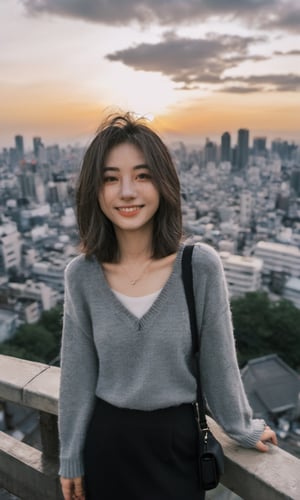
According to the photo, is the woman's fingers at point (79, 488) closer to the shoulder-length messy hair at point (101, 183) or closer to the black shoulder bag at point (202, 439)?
the black shoulder bag at point (202, 439)

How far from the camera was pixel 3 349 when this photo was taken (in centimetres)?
1170

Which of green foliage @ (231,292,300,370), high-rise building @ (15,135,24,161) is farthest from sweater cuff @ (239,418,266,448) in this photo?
high-rise building @ (15,135,24,161)

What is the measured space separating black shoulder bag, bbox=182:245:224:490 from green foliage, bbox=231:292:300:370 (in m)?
12.0

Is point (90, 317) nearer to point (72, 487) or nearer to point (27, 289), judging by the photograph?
point (72, 487)

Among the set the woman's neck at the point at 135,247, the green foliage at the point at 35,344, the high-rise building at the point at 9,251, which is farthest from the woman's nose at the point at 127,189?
the high-rise building at the point at 9,251

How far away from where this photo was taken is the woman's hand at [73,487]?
0.88 metres

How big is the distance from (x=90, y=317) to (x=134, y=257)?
0.16 metres

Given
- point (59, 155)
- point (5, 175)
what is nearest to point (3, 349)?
point (5, 175)

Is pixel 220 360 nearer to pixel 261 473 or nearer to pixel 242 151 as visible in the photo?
pixel 261 473

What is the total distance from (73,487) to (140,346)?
0.37m

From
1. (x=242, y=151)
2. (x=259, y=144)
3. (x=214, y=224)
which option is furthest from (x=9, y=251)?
(x=259, y=144)

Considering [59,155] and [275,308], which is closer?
[275,308]

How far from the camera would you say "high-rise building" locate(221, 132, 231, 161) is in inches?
2029

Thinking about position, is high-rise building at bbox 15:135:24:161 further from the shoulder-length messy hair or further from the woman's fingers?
the woman's fingers
